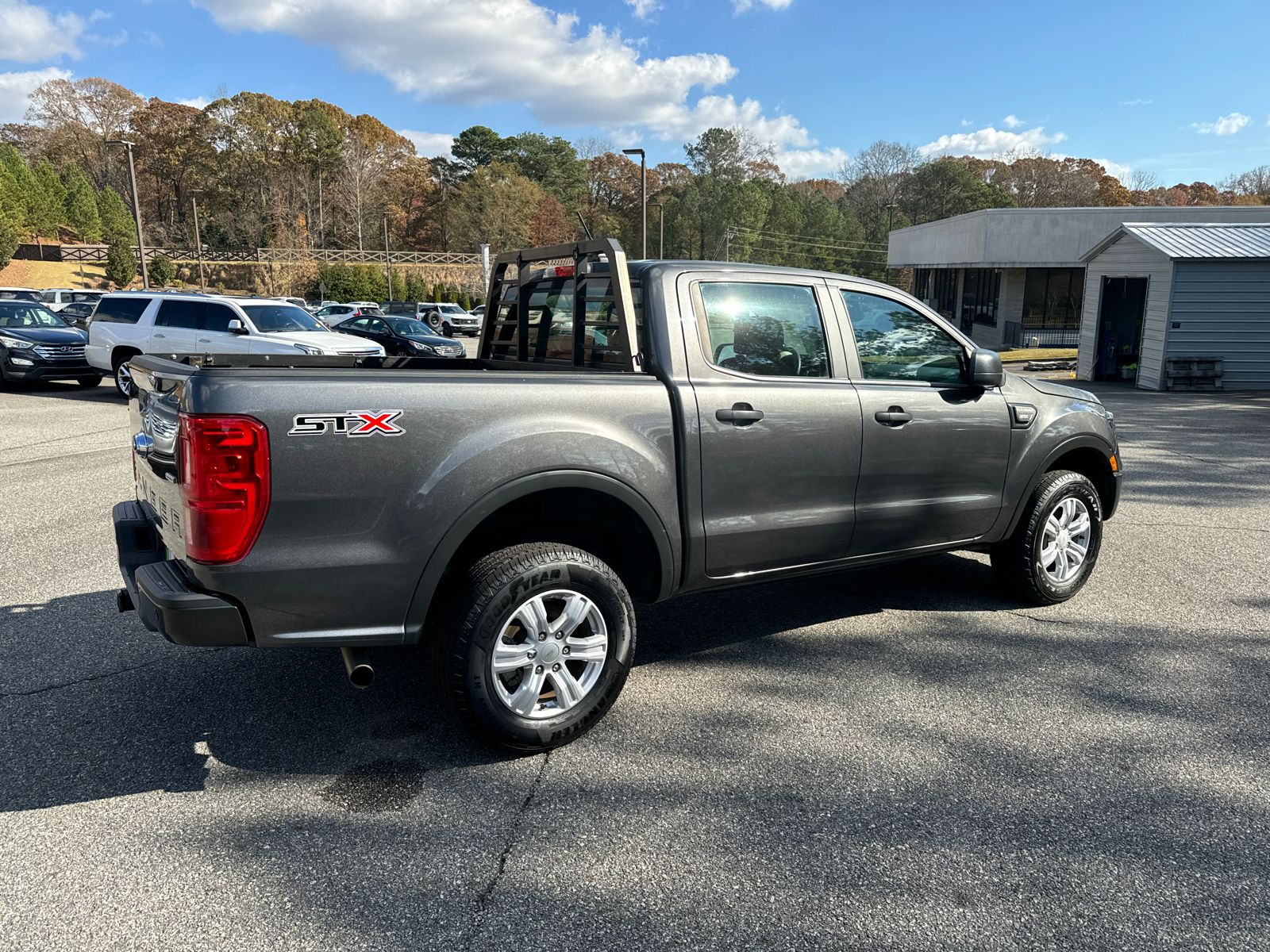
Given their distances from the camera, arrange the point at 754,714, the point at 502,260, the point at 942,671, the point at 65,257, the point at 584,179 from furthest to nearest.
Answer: the point at 584,179 → the point at 65,257 → the point at 502,260 → the point at 942,671 → the point at 754,714

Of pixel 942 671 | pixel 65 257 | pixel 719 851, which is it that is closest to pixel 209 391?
pixel 719 851

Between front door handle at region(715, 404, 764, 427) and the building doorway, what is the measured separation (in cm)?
1989

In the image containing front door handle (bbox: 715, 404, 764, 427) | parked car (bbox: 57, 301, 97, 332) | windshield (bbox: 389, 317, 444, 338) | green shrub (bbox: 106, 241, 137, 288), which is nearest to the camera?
front door handle (bbox: 715, 404, 764, 427)

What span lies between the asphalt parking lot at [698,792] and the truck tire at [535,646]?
0.18 meters

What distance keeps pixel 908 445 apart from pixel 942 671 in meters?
1.09

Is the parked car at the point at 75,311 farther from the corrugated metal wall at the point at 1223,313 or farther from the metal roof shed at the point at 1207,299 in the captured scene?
A: the corrugated metal wall at the point at 1223,313

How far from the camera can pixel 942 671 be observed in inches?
168

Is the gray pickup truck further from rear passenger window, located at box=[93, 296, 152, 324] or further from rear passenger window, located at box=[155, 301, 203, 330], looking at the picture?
rear passenger window, located at box=[93, 296, 152, 324]

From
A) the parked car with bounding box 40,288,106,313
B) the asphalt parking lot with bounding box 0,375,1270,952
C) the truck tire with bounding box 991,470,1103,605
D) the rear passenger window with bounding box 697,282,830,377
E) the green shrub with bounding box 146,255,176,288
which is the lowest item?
the asphalt parking lot with bounding box 0,375,1270,952

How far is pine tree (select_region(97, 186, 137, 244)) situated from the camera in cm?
7975

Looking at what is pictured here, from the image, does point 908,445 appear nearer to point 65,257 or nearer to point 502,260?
point 502,260

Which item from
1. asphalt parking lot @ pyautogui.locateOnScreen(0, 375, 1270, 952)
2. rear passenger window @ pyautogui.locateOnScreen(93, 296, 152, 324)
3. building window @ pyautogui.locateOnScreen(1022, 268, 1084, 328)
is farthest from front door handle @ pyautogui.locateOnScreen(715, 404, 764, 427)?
building window @ pyautogui.locateOnScreen(1022, 268, 1084, 328)

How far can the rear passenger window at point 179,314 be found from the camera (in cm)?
1505

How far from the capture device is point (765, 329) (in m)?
4.09
